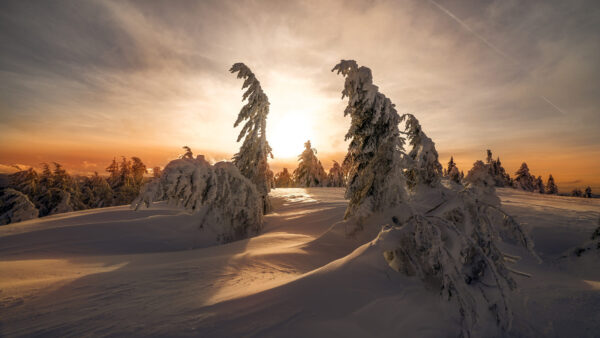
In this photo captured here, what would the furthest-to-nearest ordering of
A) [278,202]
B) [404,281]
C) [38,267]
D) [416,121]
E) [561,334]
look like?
[278,202] < [416,121] < [38,267] < [404,281] < [561,334]

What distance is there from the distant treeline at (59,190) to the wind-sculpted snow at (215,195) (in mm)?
16987

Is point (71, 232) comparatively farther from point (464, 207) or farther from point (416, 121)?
point (416, 121)

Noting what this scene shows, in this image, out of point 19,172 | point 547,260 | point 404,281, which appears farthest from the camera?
point 19,172

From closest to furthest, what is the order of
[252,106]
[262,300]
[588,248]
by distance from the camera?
1. [262,300]
2. [588,248]
3. [252,106]

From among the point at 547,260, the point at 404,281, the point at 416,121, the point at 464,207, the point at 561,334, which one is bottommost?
the point at 547,260

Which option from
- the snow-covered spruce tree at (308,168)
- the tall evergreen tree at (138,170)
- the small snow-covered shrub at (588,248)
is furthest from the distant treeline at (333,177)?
the small snow-covered shrub at (588,248)

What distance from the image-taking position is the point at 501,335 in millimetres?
2389

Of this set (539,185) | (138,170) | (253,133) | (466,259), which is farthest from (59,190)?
(539,185)

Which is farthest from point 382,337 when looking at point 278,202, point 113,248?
point 278,202

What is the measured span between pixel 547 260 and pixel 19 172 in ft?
133

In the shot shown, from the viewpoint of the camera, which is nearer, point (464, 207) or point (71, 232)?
point (464, 207)

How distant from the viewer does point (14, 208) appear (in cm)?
1538

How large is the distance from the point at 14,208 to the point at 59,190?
1042 centimetres

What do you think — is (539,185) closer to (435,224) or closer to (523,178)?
(523,178)
